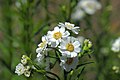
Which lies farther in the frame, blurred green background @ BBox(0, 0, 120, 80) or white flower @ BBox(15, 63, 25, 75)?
blurred green background @ BBox(0, 0, 120, 80)

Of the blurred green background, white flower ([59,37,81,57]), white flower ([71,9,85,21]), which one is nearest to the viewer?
white flower ([59,37,81,57])

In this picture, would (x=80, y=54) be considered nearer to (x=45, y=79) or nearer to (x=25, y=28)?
(x=45, y=79)

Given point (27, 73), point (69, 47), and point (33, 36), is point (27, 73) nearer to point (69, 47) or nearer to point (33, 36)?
point (69, 47)

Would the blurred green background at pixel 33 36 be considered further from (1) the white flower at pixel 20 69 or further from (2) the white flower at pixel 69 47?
(2) the white flower at pixel 69 47

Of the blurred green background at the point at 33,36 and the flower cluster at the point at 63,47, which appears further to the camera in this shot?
the blurred green background at the point at 33,36

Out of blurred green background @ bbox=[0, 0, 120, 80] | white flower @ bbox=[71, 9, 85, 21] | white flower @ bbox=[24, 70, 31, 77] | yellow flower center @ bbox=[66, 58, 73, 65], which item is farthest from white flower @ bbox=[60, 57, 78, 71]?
white flower @ bbox=[71, 9, 85, 21]

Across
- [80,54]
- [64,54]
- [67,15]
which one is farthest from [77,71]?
[67,15]

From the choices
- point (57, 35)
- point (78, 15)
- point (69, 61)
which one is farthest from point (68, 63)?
point (78, 15)

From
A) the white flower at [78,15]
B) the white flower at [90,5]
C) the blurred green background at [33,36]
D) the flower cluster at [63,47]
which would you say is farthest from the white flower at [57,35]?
the white flower at [90,5]

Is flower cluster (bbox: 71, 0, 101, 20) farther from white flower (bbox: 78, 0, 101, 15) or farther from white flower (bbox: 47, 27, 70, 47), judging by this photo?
white flower (bbox: 47, 27, 70, 47)
